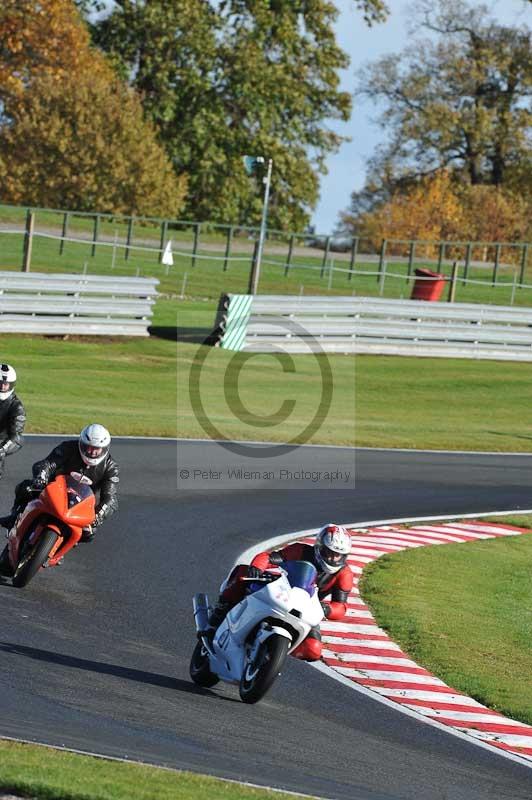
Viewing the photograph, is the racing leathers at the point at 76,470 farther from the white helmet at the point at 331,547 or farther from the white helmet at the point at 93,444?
the white helmet at the point at 331,547

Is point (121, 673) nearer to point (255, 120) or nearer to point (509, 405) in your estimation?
point (509, 405)

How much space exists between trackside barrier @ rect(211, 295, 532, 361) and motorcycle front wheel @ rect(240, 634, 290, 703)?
22162 millimetres

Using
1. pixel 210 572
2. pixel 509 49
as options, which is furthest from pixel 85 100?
pixel 210 572

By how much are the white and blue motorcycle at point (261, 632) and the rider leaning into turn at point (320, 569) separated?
0.50 ft

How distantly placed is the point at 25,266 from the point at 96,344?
2.34m

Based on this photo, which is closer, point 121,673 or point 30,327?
point 121,673

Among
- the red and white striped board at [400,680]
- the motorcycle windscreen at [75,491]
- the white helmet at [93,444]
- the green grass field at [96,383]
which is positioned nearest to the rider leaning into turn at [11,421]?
the white helmet at [93,444]

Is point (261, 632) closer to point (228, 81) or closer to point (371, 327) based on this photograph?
point (371, 327)

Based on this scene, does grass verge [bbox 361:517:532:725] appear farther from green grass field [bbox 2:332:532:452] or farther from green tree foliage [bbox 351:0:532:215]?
green tree foliage [bbox 351:0:532:215]

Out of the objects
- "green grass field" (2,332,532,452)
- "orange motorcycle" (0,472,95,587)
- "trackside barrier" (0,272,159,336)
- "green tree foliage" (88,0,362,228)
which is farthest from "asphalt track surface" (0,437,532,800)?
"green tree foliage" (88,0,362,228)

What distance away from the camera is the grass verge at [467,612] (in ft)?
38.1

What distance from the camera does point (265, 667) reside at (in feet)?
31.7

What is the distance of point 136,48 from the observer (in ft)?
213

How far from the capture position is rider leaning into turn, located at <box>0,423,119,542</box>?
42.4ft
